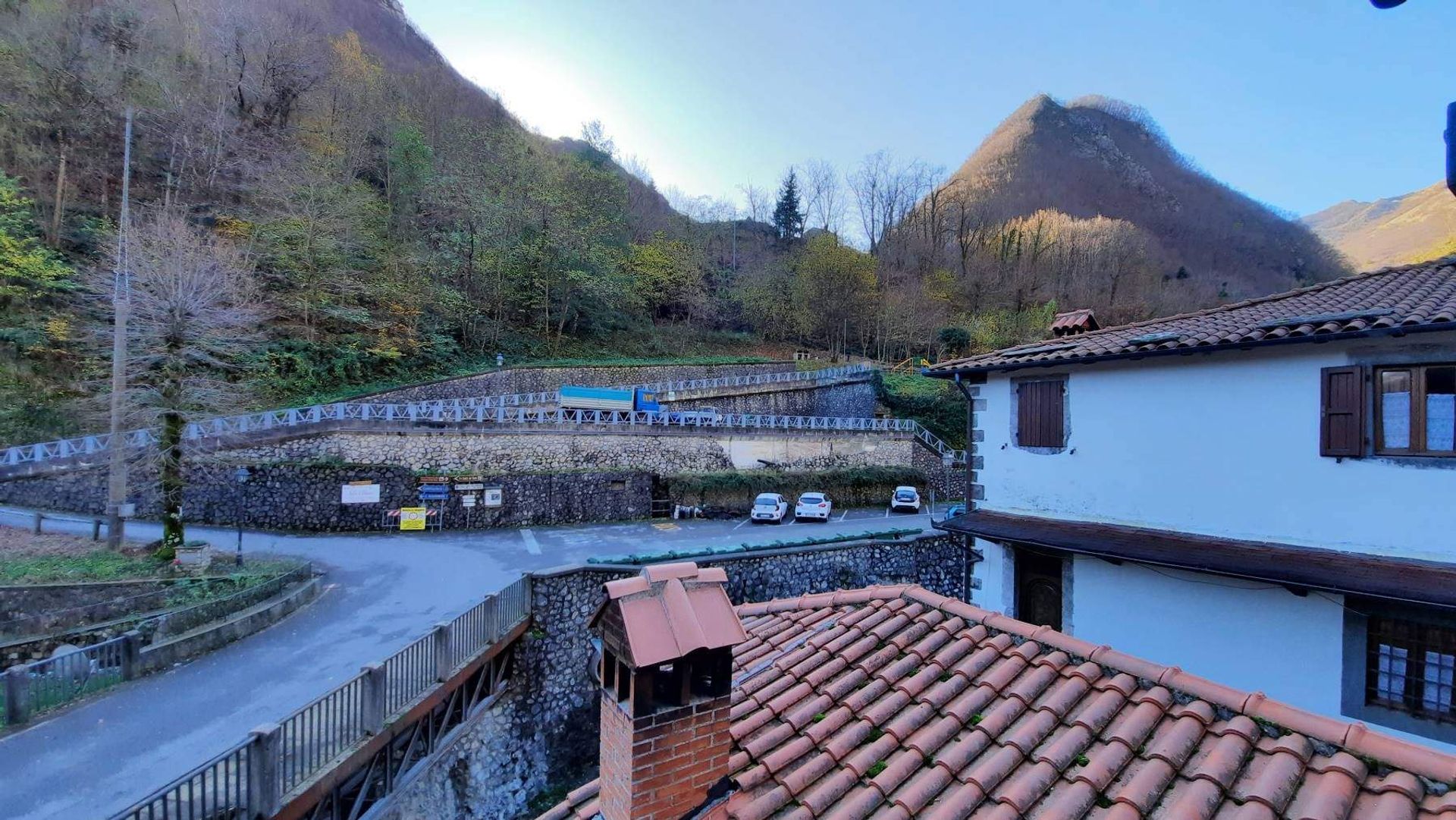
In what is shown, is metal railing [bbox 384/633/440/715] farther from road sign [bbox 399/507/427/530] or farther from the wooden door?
road sign [bbox 399/507/427/530]

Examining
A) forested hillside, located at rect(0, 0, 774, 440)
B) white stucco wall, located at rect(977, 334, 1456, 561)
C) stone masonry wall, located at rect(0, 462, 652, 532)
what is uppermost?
forested hillside, located at rect(0, 0, 774, 440)

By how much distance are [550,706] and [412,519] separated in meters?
9.89

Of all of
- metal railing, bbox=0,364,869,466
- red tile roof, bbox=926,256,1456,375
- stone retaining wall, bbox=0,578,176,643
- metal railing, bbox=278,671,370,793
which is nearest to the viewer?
red tile roof, bbox=926,256,1456,375

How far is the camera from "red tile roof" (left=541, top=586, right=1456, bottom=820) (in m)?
2.59

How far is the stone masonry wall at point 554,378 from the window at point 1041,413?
25.0m

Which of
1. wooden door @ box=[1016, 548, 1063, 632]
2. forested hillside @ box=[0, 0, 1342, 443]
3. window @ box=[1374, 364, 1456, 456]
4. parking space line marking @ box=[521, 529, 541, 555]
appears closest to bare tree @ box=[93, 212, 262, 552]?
forested hillside @ box=[0, 0, 1342, 443]

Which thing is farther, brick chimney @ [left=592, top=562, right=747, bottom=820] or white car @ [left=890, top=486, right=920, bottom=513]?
white car @ [left=890, top=486, right=920, bottom=513]

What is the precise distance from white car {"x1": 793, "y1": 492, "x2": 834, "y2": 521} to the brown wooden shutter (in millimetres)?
16532

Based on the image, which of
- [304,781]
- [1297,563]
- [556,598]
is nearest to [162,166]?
[556,598]

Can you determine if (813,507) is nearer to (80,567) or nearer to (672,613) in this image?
(672,613)

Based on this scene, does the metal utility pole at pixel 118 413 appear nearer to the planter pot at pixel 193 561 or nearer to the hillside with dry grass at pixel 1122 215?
the planter pot at pixel 193 561

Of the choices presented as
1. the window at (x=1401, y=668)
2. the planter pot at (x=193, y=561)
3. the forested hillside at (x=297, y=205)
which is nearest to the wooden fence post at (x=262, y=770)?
the planter pot at (x=193, y=561)

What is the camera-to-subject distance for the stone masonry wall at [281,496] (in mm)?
16969

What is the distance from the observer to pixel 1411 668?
570cm
